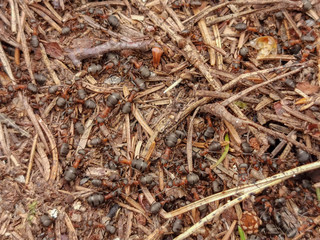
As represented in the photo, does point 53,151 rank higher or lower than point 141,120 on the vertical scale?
lower

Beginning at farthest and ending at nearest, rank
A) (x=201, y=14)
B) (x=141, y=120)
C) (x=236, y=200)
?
1. (x=201, y=14)
2. (x=141, y=120)
3. (x=236, y=200)

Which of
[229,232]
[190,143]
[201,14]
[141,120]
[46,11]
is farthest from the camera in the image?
[46,11]

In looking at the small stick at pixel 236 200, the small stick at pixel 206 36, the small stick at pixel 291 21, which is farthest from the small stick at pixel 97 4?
the small stick at pixel 236 200

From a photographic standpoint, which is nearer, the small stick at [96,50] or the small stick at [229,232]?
the small stick at [229,232]

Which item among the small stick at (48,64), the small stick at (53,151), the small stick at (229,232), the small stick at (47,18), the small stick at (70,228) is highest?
the small stick at (47,18)

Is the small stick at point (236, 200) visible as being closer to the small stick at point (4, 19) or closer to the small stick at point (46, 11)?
the small stick at point (46, 11)

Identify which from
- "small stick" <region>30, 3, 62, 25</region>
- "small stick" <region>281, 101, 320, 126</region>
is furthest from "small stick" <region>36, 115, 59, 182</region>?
"small stick" <region>281, 101, 320, 126</region>

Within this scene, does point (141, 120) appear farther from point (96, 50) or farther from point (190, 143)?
point (96, 50)

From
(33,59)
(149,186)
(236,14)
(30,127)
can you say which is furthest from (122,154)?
(236,14)

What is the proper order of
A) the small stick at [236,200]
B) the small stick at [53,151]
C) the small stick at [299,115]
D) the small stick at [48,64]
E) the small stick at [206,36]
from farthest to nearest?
the small stick at [48,64], the small stick at [206,36], the small stick at [53,151], the small stick at [299,115], the small stick at [236,200]

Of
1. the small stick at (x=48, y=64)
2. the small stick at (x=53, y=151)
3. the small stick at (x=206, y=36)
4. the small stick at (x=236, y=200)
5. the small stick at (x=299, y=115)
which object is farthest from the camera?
the small stick at (x=48, y=64)

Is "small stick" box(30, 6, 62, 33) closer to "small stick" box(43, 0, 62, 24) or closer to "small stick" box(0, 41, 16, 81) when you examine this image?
"small stick" box(43, 0, 62, 24)

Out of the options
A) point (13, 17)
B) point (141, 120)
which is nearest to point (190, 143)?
point (141, 120)
